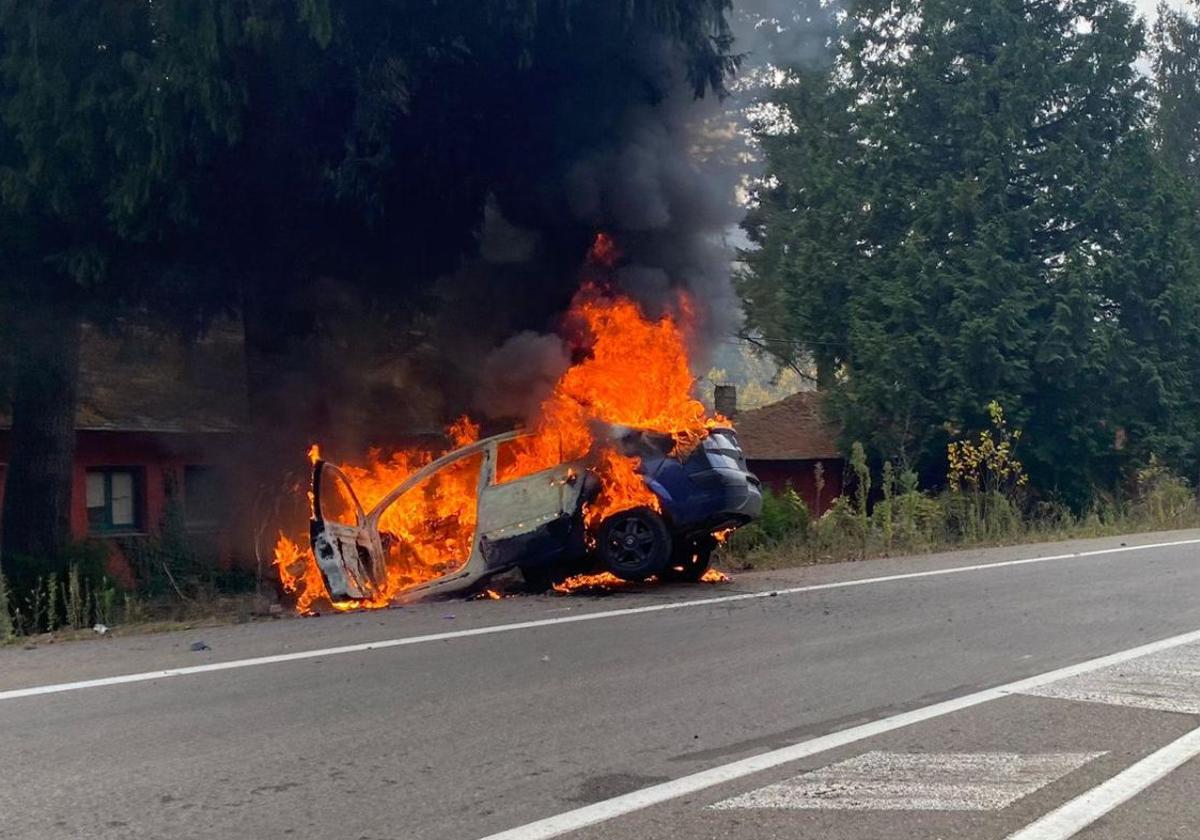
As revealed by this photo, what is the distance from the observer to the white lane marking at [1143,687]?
7.53 meters

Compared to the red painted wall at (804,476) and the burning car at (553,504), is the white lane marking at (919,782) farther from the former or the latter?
the red painted wall at (804,476)

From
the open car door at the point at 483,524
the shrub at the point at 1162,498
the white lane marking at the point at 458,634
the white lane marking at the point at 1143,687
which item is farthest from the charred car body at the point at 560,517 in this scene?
the shrub at the point at 1162,498

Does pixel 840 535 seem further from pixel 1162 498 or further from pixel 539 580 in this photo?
pixel 1162 498

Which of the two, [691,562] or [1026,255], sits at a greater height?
[1026,255]

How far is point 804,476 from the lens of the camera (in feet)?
110

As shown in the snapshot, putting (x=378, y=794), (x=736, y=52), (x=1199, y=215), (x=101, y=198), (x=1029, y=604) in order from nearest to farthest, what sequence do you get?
(x=378, y=794) → (x=1029, y=604) → (x=101, y=198) → (x=736, y=52) → (x=1199, y=215)

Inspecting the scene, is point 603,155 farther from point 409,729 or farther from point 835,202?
point 835,202

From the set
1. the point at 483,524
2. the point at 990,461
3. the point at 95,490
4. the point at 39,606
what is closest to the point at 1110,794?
the point at 483,524

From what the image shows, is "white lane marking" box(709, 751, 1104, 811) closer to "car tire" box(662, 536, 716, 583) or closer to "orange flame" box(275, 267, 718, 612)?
"orange flame" box(275, 267, 718, 612)

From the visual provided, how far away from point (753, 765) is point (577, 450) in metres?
6.82

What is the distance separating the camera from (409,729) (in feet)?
22.2

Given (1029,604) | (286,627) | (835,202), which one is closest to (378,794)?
(286,627)

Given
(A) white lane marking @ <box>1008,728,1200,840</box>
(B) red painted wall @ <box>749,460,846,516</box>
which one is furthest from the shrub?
(A) white lane marking @ <box>1008,728,1200,840</box>

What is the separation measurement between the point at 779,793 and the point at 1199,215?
31.9 meters
